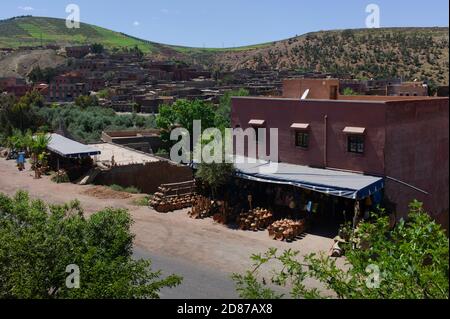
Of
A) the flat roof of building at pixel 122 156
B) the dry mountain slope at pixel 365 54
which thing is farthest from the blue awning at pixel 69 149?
the dry mountain slope at pixel 365 54

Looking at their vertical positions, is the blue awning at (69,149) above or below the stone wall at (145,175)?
above

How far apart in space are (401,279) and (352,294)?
0.66 meters

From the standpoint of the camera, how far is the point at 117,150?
33.7m

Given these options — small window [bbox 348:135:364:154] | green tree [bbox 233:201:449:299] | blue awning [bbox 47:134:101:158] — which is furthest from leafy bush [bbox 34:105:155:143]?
green tree [bbox 233:201:449:299]

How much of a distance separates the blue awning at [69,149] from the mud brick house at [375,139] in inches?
361

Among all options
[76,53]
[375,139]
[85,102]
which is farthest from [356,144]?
[76,53]

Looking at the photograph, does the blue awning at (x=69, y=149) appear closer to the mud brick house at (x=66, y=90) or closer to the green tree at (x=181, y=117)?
the green tree at (x=181, y=117)

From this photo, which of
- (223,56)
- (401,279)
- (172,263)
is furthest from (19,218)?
(223,56)

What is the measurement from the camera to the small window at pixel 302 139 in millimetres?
19578

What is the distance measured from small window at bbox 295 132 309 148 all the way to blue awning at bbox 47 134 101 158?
35.6 feet

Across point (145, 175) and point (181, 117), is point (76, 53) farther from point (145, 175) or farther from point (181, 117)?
point (145, 175)

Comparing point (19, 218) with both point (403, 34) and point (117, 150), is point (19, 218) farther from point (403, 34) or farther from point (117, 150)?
point (403, 34)

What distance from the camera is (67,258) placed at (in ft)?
29.1

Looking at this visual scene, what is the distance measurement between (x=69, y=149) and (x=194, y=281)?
15471 mm
